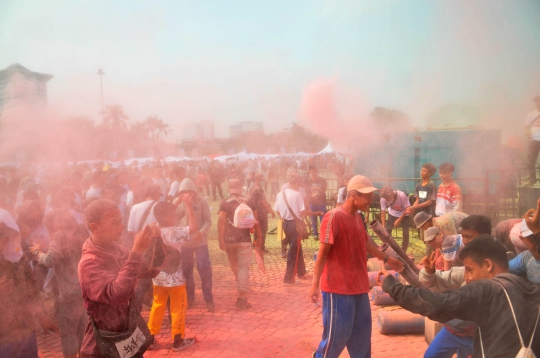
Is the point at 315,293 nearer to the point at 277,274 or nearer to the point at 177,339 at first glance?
the point at 177,339

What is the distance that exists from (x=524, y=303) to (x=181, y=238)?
329 centimetres

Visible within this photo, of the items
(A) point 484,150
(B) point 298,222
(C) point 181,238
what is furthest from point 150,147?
(A) point 484,150

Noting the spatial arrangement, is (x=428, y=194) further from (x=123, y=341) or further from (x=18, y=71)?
(x=18, y=71)

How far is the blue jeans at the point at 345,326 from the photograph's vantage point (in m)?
3.24

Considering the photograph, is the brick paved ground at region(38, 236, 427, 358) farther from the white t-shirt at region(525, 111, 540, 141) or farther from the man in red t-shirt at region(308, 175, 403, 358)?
the white t-shirt at region(525, 111, 540, 141)

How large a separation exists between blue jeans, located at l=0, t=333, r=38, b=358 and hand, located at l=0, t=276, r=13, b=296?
15.0 inches

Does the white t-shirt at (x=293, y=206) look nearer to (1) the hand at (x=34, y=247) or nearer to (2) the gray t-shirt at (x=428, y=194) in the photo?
(2) the gray t-shirt at (x=428, y=194)

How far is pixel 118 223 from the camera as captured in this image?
2678 mm

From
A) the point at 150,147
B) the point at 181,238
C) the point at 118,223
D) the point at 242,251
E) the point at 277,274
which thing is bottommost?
the point at 277,274

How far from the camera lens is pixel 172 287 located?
4.30 m

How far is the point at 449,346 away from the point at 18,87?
551cm

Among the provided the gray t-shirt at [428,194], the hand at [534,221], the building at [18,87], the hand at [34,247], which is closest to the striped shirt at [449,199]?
the gray t-shirt at [428,194]

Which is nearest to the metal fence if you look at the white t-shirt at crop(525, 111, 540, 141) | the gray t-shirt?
the white t-shirt at crop(525, 111, 540, 141)

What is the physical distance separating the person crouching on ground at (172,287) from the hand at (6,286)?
153 cm
